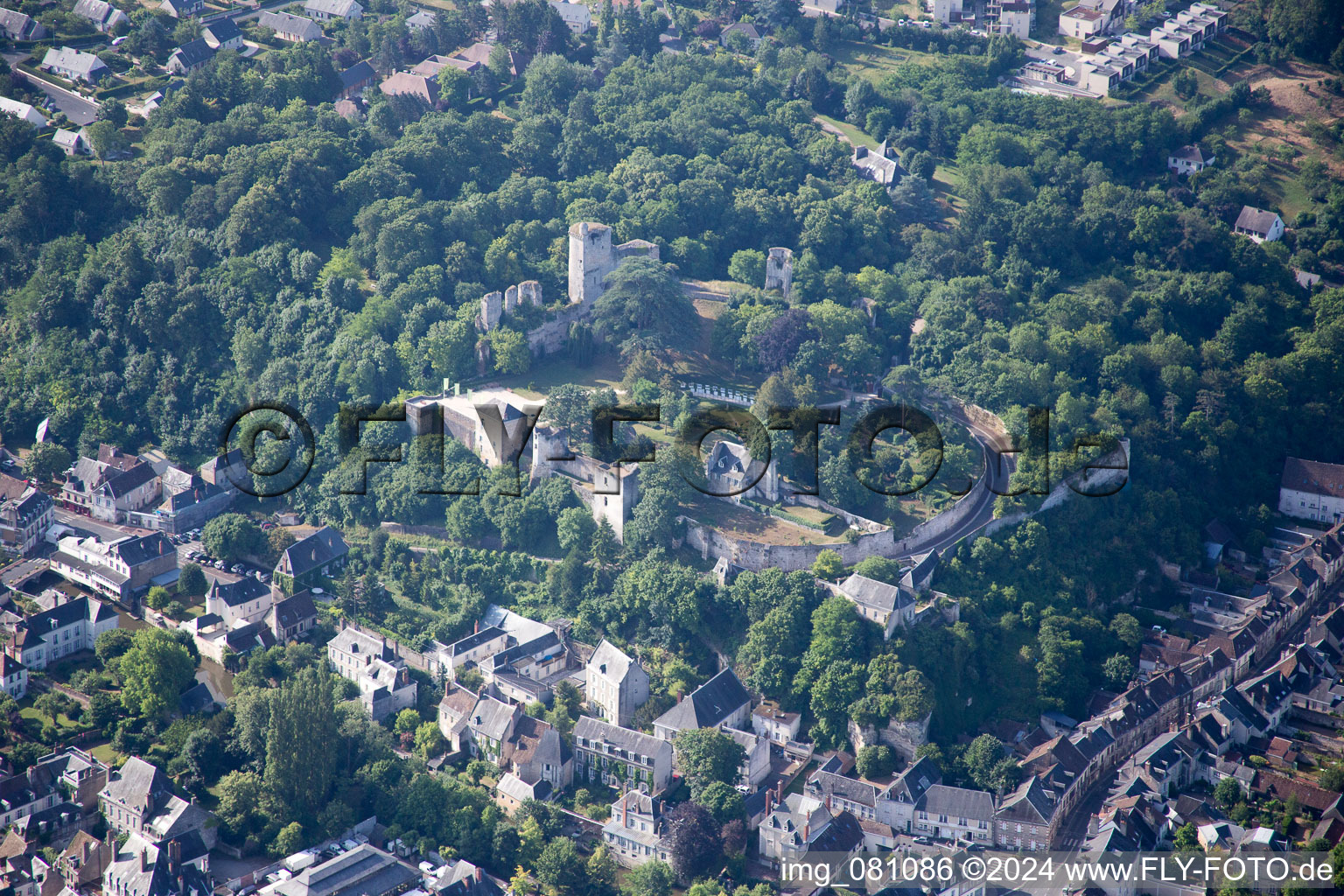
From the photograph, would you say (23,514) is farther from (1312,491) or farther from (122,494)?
(1312,491)

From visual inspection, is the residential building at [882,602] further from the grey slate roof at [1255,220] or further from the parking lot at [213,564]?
the grey slate roof at [1255,220]

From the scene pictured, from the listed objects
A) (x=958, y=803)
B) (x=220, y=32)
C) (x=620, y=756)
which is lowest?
(x=958, y=803)

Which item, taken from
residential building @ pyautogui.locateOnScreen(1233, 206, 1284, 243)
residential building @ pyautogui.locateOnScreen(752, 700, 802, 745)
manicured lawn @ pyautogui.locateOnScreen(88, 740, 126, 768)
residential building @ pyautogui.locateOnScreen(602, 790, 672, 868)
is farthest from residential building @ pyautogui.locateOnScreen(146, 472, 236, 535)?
residential building @ pyautogui.locateOnScreen(1233, 206, 1284, 243)

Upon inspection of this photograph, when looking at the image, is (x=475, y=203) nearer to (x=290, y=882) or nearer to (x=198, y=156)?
(x=198, y=156)

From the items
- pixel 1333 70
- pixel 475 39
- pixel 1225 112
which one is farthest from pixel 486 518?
pixel 1333 70

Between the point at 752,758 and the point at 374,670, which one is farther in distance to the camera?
the point at 374,670

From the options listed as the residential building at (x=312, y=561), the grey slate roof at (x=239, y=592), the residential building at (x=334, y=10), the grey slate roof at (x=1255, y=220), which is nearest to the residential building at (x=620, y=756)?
the residential building at (x=312, y=561)

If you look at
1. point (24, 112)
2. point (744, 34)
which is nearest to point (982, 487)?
point (744, 34)
